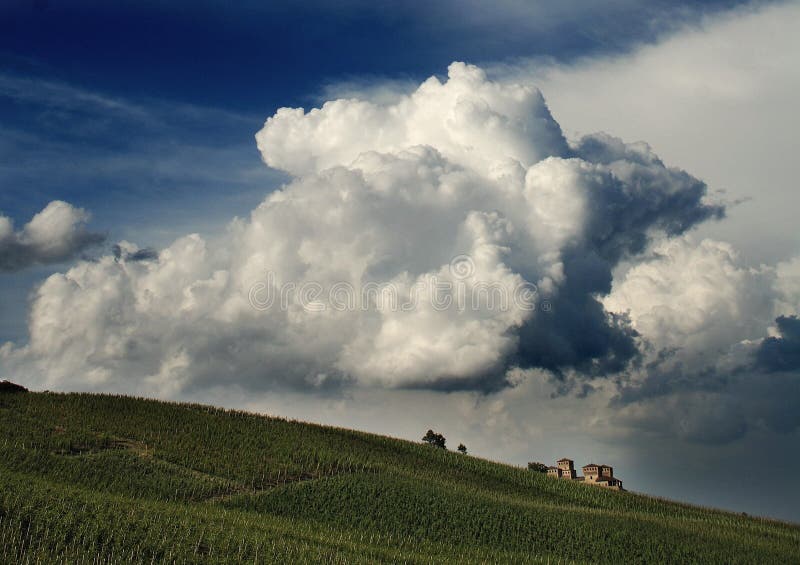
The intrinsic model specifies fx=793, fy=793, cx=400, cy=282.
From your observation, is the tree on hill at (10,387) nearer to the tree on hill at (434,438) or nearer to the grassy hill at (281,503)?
the grassy hill at (281,503)

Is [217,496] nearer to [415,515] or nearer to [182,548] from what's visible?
[415,515]

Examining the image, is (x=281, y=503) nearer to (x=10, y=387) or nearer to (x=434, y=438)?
(x=10, y=387)

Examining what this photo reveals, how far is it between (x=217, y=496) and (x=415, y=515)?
15049 mm

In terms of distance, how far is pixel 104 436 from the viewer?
68.2 metres

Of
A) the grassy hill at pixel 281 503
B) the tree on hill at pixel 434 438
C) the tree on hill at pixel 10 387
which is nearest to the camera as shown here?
the grassy hill at pixel 281 503

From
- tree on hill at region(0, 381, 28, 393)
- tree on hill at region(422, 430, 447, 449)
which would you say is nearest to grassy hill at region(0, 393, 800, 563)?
tree on hill at region(0, 381, 28, 393)

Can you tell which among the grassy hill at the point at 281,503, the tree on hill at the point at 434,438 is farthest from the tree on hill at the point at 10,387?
the tree on hill at the point at 434,438

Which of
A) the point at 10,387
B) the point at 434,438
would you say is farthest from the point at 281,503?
the point at 434,438

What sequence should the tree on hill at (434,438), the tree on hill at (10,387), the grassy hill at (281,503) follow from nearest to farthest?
the grassy hill at (281,503) → the tree on hill at (10,387) → the tree on hill at (434,438)

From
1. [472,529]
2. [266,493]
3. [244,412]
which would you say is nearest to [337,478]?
[266,493]

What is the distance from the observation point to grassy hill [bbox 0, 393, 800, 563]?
134ft

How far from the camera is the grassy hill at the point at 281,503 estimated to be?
40719 millimetres

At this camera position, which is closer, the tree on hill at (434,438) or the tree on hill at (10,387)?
the tree on hill at (10,387)

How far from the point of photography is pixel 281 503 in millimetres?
60250
